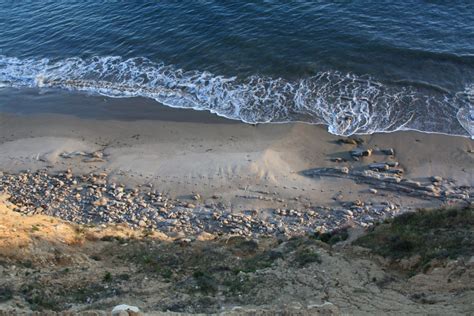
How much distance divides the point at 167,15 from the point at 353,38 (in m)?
15.9

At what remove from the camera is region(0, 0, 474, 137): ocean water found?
101ft

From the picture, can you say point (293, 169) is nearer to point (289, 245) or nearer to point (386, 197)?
point (386, 197)

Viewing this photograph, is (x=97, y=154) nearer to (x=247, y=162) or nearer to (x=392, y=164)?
(x=247, y=162)

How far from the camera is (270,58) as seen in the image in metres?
35.6

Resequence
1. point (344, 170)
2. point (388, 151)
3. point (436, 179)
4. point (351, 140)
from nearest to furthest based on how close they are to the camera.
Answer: point (436, 179)
point (344, 170)
point (388, 151)
point (351, 140)

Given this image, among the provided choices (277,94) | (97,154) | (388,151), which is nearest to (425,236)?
(388,151)

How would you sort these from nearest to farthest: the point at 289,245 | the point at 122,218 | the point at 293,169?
the point at 289,245
the point at 122,218
the point at 293,169

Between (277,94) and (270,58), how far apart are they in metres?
4.35

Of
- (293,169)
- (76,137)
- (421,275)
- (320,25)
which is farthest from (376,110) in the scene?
(76,137)

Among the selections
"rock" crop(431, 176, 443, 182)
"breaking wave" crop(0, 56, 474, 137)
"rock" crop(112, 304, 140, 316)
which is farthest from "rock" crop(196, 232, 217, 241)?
"rock" crop(431, 176, 443, 182)

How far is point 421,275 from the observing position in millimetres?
15734

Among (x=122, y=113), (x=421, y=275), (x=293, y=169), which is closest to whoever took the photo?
(x=421, y=275)

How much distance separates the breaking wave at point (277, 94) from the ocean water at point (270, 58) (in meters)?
0.08

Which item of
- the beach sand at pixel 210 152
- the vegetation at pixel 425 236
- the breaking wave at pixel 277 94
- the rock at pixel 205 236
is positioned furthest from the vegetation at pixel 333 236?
the breaking wave at pixel 277 94
